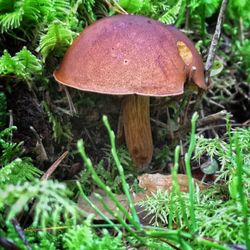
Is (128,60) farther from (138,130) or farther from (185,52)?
(138,130)

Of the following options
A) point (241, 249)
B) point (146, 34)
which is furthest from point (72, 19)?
point (241, 249)

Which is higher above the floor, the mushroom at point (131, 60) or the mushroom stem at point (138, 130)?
the mushroom at point (131, 60)

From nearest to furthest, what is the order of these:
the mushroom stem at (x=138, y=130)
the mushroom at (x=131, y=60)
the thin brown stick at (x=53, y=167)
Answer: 1. the mushroom at (x=131, y=60)
2. the thin brown stick at (x=53, y=167)
3. the mushroom stem at (x=138, y=130)

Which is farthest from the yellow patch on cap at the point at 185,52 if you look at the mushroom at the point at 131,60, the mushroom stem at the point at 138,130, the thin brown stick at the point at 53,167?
the thin brown stick at the point at 53,167

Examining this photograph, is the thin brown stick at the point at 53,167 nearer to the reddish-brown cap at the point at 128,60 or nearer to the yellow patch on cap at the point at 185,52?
the reddish-brown cap at the point at 128,60

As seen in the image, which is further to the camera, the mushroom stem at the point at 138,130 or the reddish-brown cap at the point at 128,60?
the mushroom stem at the point at 138,130

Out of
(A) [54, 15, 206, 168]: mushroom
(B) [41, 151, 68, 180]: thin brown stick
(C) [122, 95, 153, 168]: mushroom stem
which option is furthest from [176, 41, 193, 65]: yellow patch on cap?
(B) [41, 151, 68, 180]: thin brown stick

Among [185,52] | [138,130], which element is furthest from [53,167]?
[185,52]

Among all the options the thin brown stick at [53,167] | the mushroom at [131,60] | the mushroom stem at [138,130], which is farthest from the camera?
the mushroom stem at [138,130]

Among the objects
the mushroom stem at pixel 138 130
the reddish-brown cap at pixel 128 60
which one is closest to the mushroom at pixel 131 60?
the reddish-brown cap at pixel 128 60
